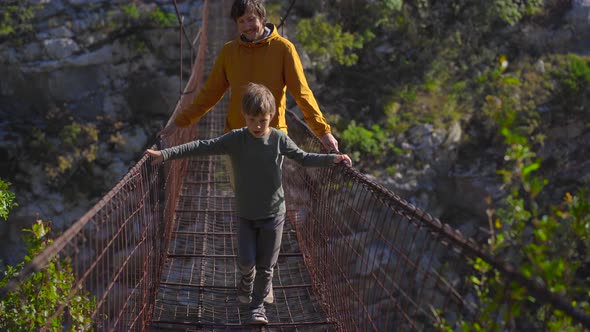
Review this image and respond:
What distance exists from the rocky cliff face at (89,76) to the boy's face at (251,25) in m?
5.89

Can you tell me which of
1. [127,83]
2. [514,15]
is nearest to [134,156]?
[127,83]

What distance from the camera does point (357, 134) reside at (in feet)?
25.8

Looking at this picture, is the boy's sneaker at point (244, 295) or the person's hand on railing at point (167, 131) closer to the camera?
the boy's sneaker at point (244, 295)

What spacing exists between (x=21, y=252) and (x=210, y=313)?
5758 millimetres

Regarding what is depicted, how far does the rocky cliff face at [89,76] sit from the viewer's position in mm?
8305

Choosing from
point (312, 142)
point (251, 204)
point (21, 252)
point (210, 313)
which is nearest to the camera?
point (251, 204)

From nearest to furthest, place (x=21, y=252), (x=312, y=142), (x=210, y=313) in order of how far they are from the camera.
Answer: (x=210, y=313) → (x=312, y=142) → (x=21, y=252)

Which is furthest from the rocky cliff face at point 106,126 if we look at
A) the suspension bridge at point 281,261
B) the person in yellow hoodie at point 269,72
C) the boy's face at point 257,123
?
the boy's face at point 257,123

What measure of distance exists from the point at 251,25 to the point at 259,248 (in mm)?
872

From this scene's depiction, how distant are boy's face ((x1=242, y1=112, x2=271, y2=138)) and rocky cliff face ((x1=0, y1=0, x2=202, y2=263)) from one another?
20.2ft

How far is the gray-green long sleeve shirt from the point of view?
2369 millimetres

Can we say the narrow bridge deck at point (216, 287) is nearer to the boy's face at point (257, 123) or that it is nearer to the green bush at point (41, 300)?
the green bush at point (41, 300)

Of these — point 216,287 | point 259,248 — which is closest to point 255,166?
point 259,248

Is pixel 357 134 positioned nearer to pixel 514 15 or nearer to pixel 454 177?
pixel 454 177
